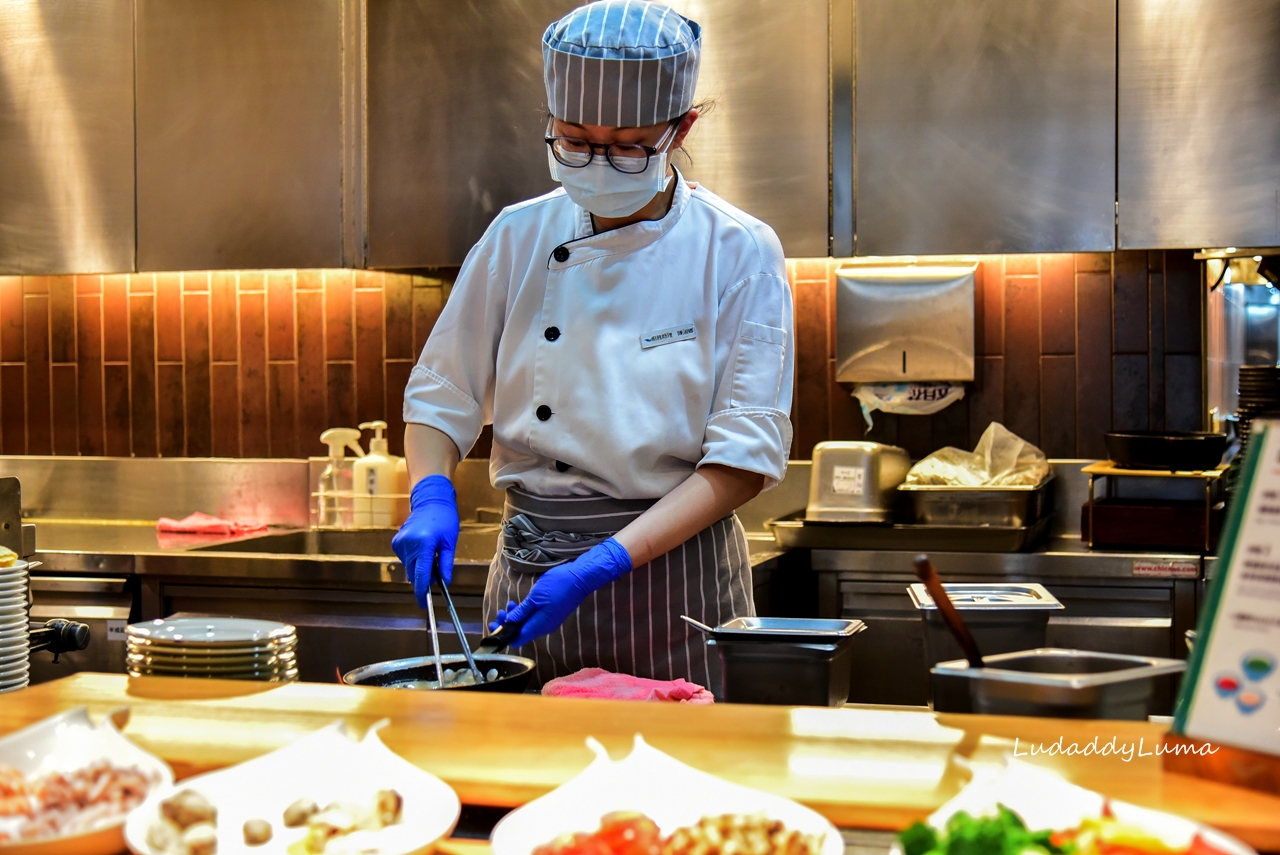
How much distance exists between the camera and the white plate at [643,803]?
2.97ft

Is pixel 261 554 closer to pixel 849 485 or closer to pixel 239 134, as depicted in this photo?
pixel 239 134

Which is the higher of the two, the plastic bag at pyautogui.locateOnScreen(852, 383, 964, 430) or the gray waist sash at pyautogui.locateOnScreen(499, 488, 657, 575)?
the plastic bag at pyautogui.locateOnScreen(852, 383, 964, 430)

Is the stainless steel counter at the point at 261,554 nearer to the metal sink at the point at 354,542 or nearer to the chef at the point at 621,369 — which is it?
the metal sink at the point at 354,542

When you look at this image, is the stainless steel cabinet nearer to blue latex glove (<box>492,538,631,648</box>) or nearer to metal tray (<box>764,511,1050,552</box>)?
metal tray (<box>764,511,1050,552</box>)

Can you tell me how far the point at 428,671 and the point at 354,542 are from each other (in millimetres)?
2135

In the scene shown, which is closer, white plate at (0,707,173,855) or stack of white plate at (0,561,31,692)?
white plate at (0,707,173,855)

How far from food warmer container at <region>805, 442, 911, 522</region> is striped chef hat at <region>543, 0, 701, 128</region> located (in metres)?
1.36

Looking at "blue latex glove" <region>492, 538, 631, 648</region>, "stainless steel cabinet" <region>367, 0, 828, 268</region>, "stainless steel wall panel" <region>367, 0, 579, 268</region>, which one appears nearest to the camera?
"blue latex glove" <region>492, 538, 631, 648</region>

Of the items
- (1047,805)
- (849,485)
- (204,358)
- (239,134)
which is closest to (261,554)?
(204,358)

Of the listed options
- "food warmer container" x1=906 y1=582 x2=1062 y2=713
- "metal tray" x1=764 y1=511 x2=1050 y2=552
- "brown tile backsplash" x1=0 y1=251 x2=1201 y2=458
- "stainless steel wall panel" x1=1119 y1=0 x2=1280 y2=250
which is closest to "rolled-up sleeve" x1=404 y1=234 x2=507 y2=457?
"food warmer container" x1=906 y1=582 x2=1062 y2=713

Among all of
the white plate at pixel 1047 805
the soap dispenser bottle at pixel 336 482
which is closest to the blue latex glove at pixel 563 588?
the white plate at pixel 1047 805

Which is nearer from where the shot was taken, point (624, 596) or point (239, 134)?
point (624, 596)

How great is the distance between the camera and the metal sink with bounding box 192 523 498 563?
334 centimetres

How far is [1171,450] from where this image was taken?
281cm
